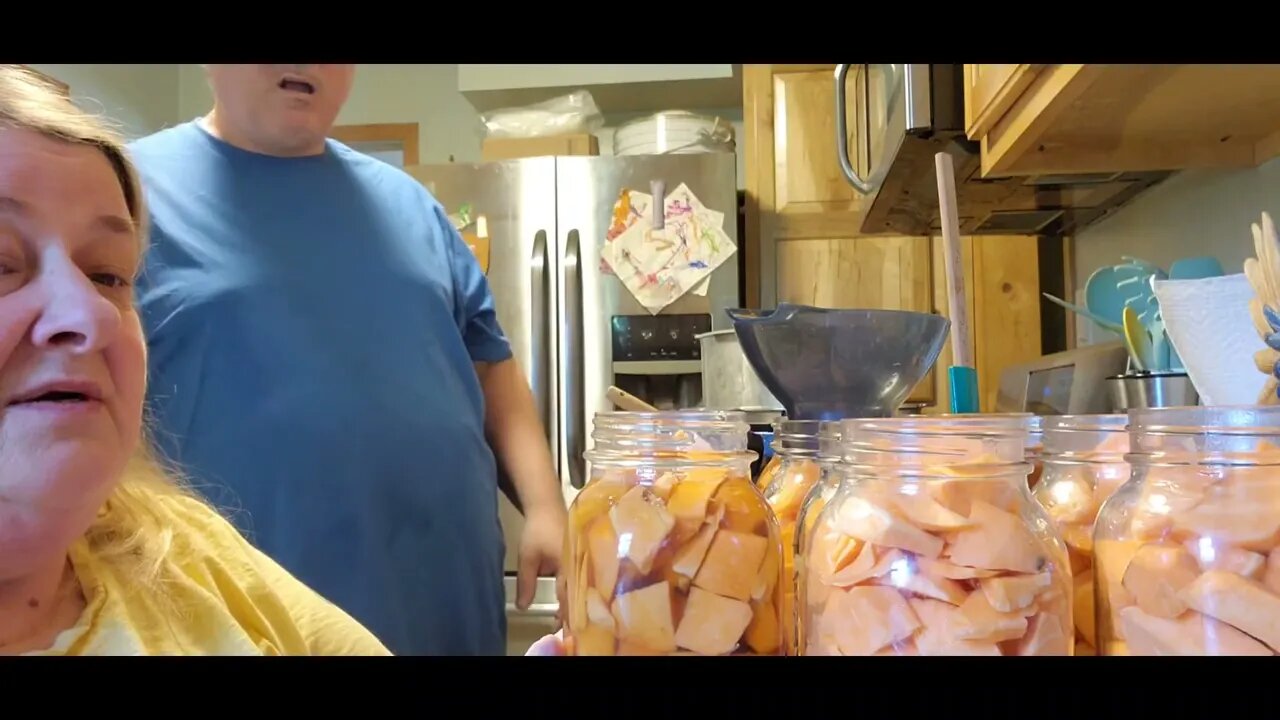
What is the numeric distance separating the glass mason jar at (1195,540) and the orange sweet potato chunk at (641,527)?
0.58 feet

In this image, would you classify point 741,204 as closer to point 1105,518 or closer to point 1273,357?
point 1273,357

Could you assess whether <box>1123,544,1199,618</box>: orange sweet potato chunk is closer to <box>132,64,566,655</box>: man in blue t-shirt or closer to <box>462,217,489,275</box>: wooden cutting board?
<box>132,64,566,655</box>: man in blue t-shirt

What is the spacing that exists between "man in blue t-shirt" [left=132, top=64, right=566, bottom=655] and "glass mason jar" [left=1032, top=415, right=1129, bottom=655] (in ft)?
1.53

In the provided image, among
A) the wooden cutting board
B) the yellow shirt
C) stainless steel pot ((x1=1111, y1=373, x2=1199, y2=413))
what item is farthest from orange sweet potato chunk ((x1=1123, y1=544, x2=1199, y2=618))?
the wooden cutting board

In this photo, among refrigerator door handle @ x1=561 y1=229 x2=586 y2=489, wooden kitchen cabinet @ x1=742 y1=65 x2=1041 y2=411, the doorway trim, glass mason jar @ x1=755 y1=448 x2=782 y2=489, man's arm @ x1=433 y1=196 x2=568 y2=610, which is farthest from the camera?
the doorway trim

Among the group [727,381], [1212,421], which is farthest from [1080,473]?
[727,381]

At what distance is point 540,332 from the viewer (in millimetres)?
2004

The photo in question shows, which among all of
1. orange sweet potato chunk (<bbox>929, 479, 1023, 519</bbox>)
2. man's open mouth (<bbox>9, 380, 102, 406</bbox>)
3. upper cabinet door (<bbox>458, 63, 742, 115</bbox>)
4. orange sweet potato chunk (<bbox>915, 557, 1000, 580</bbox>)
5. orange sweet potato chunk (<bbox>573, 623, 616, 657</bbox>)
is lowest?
orange sweet potato chunk (<bbox>573, 623, 616, 657</bbox>)

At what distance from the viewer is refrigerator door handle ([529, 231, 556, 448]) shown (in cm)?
198

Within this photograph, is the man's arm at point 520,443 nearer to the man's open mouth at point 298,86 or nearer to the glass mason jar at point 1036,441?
the man's open mouth at point 298,86

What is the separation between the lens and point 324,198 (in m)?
0.92
